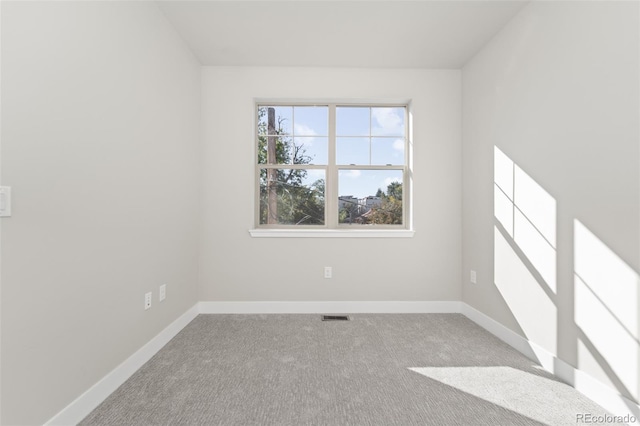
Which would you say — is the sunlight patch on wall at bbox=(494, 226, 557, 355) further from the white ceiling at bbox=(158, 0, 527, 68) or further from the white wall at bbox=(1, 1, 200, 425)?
the white wall at bbox=(1, 1, 200, 425)

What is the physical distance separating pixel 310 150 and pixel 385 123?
3.04 feet

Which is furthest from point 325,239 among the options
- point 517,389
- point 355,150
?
point 517,389

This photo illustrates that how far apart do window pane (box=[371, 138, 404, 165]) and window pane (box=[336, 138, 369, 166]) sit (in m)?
0.08

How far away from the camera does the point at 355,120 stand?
11.0 feet

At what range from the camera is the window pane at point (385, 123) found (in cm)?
336

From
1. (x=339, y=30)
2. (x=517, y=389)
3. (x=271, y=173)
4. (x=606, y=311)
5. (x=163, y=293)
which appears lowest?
(x=517, y=389)

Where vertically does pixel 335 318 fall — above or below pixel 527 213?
below

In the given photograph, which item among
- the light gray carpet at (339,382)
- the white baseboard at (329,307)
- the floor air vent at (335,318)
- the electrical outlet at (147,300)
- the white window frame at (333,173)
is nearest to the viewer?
the light gray carpet at (339,382)

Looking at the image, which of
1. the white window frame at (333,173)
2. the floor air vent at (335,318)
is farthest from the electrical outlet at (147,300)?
the floor air vent at (335,318)

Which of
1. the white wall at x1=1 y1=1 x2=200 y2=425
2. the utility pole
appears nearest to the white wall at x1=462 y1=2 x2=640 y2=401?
the utility pole

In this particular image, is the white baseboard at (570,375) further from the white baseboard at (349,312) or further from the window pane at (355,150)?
the window pane at (355,150)

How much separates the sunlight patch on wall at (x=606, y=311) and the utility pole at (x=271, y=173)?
262cm

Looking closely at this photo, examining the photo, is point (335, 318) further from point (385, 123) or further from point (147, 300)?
point (385, 123)

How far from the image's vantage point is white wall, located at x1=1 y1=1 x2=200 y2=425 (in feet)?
4.07
